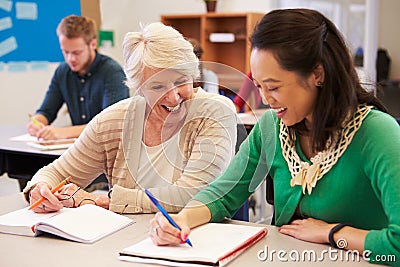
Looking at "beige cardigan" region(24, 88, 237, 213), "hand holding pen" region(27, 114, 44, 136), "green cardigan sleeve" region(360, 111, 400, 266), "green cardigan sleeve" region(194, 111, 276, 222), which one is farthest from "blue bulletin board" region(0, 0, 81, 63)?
"green cardigan sleeve" region(360, 111, 400, 266)

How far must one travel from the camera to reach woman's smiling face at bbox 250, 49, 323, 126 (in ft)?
4.42

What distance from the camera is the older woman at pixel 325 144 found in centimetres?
131

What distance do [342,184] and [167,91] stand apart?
530mm

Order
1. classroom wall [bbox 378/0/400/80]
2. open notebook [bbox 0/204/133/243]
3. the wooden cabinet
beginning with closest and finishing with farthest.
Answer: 1. open notebook [bbox 0/204/133/243]
2. the wooden cabinet
3. classroom wall [bbox 378/0/400/80]

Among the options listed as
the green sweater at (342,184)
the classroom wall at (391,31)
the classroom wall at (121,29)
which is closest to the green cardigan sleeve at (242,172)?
the green sweater at (342,184)

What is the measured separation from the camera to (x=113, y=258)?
4.45 feet

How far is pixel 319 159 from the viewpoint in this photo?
144 centimetres

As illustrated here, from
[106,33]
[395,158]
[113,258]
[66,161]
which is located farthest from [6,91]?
[395,158]

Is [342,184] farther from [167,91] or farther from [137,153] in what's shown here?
[137,153]

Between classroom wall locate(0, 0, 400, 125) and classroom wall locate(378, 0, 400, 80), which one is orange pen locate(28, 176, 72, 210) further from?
classroom wall locate(378, 0, 400, 80)

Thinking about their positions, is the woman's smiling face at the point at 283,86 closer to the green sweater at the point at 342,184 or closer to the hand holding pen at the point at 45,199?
the green sweater at the point at 342,184

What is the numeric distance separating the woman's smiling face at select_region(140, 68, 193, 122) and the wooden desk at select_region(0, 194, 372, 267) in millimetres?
342

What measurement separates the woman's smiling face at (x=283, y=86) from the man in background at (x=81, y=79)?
6.58 feet

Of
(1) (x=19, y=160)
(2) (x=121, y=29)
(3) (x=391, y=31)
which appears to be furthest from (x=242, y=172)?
(3) (x=391, y=31)
